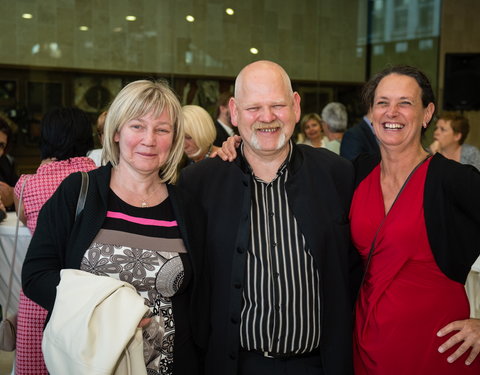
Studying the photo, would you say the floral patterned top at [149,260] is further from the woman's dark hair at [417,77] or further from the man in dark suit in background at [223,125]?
the man in dark suit in background at [223,125]

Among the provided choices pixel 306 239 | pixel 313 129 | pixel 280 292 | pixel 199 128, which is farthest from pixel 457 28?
pixel 280 292

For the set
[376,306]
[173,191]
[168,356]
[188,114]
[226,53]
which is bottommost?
[168,356]

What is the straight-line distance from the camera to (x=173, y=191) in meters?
2.26

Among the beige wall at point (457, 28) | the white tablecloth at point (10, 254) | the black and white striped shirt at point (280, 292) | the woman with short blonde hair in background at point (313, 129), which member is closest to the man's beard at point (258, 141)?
the black and white striped shirt at point (280, 292)

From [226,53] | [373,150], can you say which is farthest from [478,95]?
[373,150]

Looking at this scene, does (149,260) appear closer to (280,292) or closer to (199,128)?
(280,292)

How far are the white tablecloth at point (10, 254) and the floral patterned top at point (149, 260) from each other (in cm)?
169

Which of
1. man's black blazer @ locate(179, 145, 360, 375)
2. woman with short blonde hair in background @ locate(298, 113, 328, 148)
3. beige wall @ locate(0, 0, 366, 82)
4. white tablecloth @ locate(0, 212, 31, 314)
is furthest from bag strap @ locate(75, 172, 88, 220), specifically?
woman with short blonde hair in background @ locate(298, 113, 328, 148)

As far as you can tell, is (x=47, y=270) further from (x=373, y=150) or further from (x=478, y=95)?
(x=478, y=95)

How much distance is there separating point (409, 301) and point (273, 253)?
520 millimetres

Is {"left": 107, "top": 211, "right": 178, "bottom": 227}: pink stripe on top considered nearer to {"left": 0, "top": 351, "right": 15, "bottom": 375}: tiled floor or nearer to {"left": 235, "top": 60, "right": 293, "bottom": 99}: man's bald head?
{"left": 235, "top": 60, "right": 293, "bottom": 99}: man's bald head

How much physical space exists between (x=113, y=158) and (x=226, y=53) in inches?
238

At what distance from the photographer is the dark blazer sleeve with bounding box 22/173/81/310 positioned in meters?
2.01

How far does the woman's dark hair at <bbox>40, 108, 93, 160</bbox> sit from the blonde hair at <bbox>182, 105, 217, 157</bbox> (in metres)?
1.23
